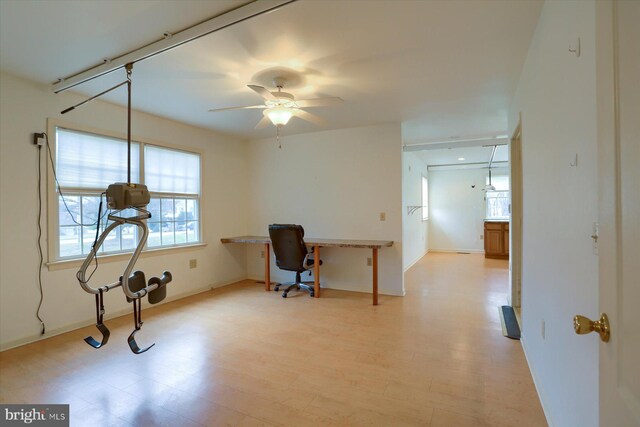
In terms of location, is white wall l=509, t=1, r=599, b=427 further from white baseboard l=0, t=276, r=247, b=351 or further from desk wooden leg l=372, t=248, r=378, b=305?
white baseboard l=0, t=276, r=247, b=351

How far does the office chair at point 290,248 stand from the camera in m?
4.26

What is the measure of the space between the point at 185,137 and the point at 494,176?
25.7 ft

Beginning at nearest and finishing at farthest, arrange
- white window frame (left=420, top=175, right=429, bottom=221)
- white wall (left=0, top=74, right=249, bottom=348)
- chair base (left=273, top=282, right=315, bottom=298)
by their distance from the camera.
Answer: white wall (left=0, top=74, right=249, bottom=348) < chair base (left=273, top=282, right=315, bottom=298) < white window frame (left=420, top=175, right=429, bottom=221)

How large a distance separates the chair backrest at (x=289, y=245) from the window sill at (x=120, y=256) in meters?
1.26

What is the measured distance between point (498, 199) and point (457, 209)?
1.06 meters

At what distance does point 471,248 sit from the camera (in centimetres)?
865

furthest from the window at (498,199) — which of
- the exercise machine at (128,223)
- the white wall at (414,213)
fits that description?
the exercise machine at (128,223)

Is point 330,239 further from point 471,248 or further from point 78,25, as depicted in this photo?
point 471,248

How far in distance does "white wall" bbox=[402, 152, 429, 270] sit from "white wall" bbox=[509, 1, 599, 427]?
3725 mm

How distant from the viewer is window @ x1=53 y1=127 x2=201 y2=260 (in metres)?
3.23

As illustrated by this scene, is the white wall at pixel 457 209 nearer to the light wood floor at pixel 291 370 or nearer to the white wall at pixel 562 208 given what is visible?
the light wood floor at pixel 291 370

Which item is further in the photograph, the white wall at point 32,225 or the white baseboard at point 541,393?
the white wall at point 32,225

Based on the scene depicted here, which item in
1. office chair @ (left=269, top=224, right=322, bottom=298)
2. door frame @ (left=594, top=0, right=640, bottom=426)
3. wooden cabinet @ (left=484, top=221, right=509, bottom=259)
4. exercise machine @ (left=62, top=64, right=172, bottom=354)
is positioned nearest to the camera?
door frame @ (left=594, top=0, right=640, bottom=426)

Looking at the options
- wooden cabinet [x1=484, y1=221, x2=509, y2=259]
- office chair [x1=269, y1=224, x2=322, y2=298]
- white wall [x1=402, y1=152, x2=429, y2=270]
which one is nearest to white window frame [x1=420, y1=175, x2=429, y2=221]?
white wall [x1=402, y1=152, x2=429, y2=270]
